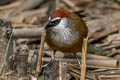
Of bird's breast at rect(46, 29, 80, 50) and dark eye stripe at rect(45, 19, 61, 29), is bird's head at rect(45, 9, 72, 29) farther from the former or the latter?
bird's breast at rect(46, 29, 80, 50)

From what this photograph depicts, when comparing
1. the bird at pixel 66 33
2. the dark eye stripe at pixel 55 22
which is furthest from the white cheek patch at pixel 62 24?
the dark eye stripe at pixel 55 22

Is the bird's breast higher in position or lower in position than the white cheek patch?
lower

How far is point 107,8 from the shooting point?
29.6 ft

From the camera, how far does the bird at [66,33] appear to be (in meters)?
5.70

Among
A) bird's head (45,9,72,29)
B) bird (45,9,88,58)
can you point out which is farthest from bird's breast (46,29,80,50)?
bird's head (45,9,72,29)

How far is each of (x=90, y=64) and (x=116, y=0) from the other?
9.77ft

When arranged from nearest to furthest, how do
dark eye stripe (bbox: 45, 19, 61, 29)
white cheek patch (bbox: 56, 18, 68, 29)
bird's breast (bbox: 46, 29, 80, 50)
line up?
1. dark eye stripe (bbox: 45, 19, 61, 29)
2. white cheek patch (bbox: 56, 18, 68, 29)
3. bird's breast (bbox: 46, 29, 80, 50)

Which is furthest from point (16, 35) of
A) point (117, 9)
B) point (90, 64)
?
point (117, 9)

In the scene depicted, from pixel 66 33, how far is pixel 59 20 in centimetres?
33

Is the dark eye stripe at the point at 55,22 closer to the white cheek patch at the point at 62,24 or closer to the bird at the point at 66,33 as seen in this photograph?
the bird at the point at 66,33

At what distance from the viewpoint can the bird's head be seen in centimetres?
546

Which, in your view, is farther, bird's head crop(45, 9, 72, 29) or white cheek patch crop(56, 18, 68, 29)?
white cheek patch crop(56, 18, 68, 29)

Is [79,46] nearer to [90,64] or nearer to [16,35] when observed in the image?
[90,64]

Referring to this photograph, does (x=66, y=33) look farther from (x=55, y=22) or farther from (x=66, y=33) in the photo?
(x=55, y=22)
